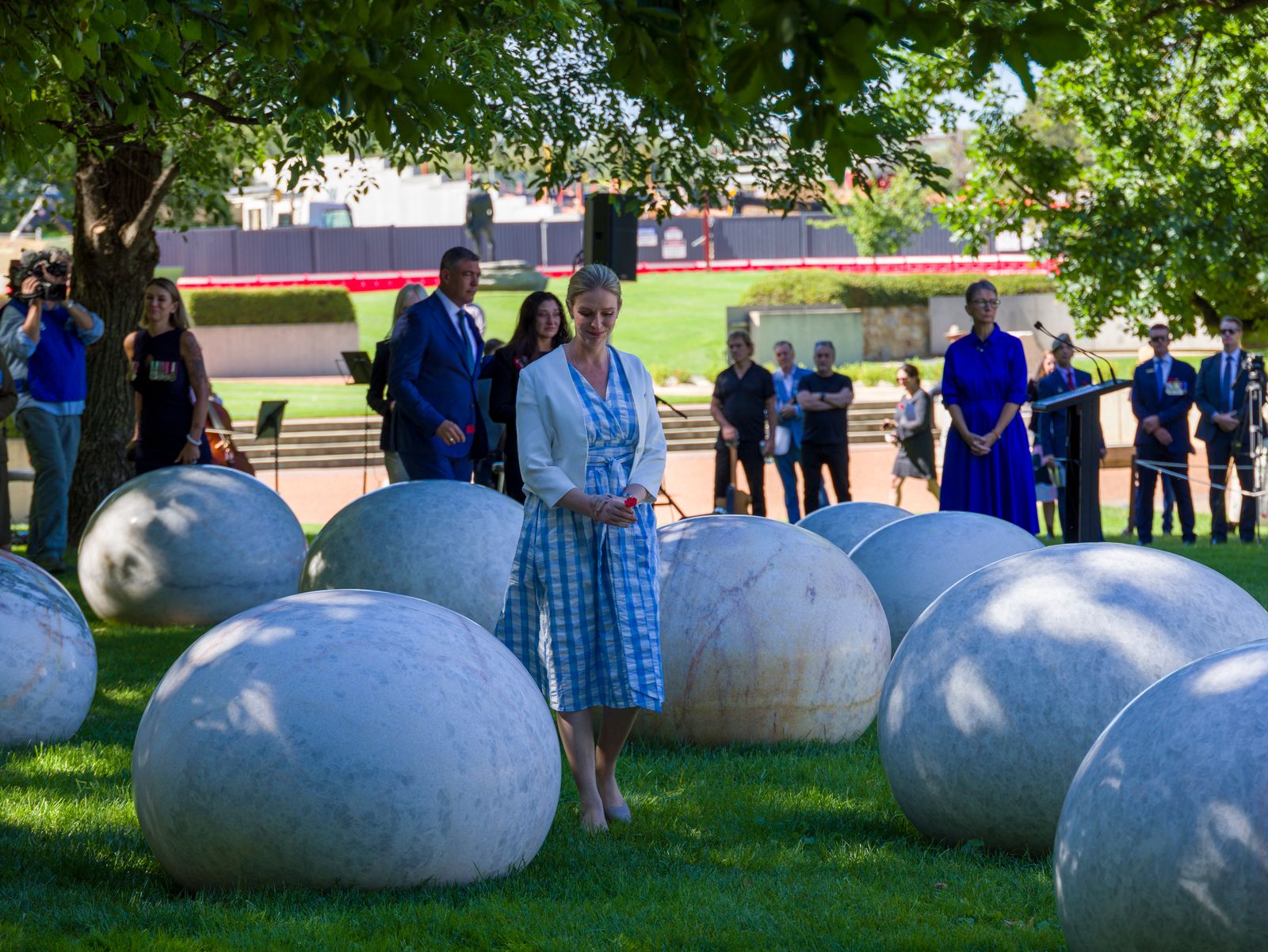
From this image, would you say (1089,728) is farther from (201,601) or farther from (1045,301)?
(1045,301)

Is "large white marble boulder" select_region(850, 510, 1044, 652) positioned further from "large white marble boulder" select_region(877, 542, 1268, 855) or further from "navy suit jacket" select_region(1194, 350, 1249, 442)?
"navy suit jacket" select_region(1194, 350, 1249, 442)

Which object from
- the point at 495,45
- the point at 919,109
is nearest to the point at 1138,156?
the point at 919,109

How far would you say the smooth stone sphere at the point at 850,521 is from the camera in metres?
9.96

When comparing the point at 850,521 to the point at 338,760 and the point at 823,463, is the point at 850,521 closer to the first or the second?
the point at 338,760

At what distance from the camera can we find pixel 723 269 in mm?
61875

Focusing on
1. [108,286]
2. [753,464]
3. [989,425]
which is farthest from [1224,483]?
[108,286]

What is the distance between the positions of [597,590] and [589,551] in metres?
0.15

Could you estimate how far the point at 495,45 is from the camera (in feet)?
38.3

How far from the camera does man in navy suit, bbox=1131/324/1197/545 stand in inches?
709

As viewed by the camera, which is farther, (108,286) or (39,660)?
(108,286)

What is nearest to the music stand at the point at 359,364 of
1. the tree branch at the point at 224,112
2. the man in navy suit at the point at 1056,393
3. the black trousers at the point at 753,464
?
the black trousers at the point at 753,464

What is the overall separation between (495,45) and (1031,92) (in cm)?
821

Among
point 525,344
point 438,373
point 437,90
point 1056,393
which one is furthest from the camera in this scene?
Answer: point 1056,393

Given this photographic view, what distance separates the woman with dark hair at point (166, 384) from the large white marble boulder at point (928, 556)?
5826 millimetres
